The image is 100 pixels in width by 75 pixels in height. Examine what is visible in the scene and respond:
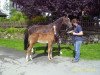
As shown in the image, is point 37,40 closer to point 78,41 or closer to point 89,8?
point 78,41

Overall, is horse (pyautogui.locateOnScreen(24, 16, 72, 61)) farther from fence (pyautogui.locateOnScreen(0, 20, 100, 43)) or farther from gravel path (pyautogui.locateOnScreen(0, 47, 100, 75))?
fence (pyautogui.locateOnScreen(0, 20, 100, 43))

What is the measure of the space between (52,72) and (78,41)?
251cm

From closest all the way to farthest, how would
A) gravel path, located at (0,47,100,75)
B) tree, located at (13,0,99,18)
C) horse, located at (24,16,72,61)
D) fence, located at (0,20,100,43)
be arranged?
1. gravel path, located at (0,47,100,75)
2. horse, located at (24,16,72,61)
3. tree, located at (13,0,99,18)
4. fence, located at (0,20,100,43)

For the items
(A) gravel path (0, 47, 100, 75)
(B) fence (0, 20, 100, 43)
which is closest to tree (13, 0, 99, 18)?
(B) fence (0, 20, 100, 43)

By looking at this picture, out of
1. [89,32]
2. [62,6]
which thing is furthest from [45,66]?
[89,32]

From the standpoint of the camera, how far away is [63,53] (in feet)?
55.5

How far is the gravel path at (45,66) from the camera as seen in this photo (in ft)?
41.0

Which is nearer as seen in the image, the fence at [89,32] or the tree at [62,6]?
the tree at [62,6]

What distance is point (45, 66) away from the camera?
44.8ft

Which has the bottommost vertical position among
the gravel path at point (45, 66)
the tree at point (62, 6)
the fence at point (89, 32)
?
the gravel path at point (45, 66)

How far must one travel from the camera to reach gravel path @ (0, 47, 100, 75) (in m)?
12.5

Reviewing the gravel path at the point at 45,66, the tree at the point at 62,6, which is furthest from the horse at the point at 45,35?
the tree at the point at 62,6

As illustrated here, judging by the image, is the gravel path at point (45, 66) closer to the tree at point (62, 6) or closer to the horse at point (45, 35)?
the horse at point (45, 35)

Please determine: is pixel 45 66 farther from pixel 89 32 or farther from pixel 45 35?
pixel 89 32
